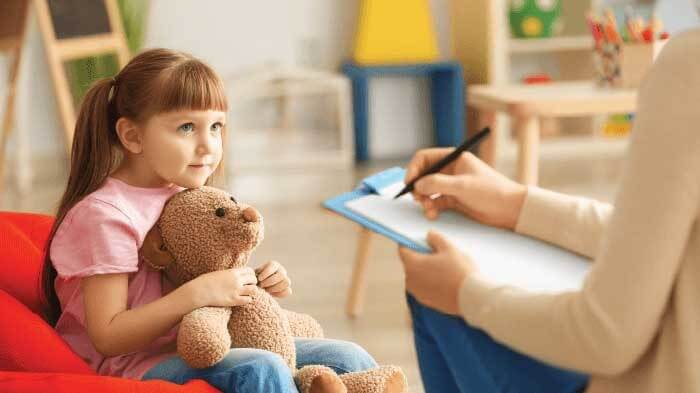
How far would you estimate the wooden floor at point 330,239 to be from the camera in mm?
2246

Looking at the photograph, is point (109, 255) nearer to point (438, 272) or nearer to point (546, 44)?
point (438, 272)

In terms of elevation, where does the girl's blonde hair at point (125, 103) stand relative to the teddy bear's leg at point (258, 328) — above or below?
above

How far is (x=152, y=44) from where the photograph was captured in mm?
4383

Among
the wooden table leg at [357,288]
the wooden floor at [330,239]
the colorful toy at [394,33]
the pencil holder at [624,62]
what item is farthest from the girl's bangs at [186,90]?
the colorful toy at [394,33]

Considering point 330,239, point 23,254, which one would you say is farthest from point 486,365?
point 330,239

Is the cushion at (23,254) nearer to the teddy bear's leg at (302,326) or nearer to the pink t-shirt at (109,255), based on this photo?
the pink t-shirt at (109,255)

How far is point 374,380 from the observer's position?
122 cm

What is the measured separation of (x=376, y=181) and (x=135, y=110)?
0.35 m

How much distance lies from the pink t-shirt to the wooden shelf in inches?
129

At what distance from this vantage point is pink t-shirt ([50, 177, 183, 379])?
3.83 feet

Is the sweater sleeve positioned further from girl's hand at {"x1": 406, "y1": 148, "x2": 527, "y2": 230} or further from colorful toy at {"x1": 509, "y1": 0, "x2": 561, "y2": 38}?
colorful toy at {"x1": 509, "y1": 0, "x2": 561, "y2": 38}

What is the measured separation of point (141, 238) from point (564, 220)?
Answer: 1.76ft

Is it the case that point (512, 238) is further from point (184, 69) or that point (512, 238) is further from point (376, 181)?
point (184, 69)

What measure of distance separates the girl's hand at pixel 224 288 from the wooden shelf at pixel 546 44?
331cm
